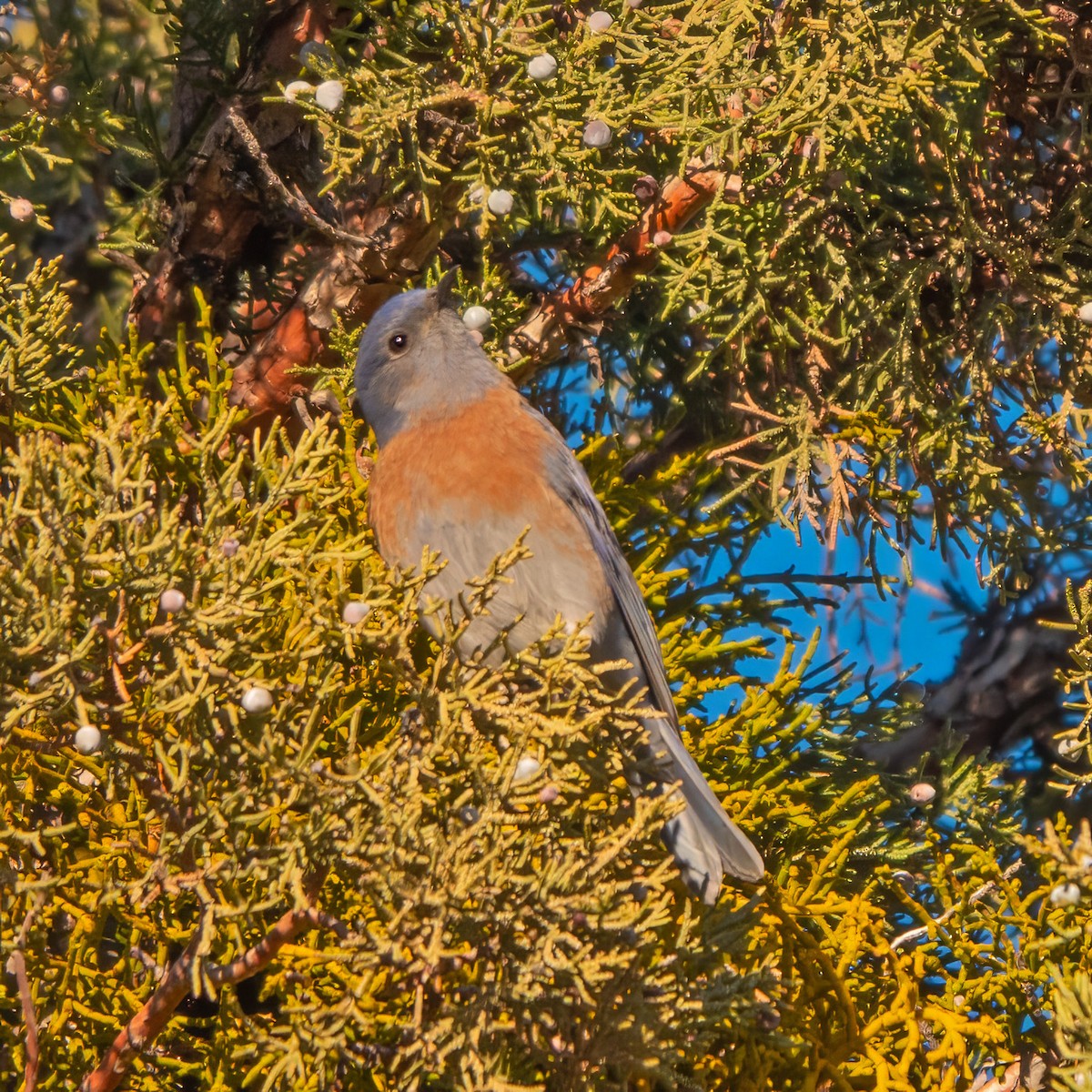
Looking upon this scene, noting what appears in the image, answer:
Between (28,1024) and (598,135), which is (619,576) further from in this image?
(28,1024)

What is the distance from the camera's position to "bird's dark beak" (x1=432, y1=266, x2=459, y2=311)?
10.1 feet

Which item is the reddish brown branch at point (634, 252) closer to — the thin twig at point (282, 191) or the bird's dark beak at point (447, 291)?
the bird's dark beak at point (447, 291)

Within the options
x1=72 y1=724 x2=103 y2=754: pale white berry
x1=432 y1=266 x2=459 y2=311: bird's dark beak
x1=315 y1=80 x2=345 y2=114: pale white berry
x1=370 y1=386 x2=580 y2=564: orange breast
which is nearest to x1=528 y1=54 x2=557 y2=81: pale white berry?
x1=315 y1=80 x2=345 y2=114: pale white berry

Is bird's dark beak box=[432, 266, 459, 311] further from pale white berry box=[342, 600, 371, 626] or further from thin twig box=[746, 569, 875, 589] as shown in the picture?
pale white berry box=[342, 600, 371, 626]

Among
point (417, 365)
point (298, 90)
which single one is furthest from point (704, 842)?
point (298, 90)

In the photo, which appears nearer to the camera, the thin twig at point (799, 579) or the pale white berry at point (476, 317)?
the pale white berry at point (476, 317)

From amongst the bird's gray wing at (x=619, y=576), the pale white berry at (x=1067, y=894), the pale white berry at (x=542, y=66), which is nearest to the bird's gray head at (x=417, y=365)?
the bird's gray wing at (x=619, y=576)

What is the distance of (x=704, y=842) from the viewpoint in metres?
2.47

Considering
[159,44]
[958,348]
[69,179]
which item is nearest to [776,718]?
[958,348]

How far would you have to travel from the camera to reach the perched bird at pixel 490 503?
287 centimetres

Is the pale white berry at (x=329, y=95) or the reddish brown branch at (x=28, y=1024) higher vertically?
the pale white berry at (x=329, y=95)

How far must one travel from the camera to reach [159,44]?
477 cm

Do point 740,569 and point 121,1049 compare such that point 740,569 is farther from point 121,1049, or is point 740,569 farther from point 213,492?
point 121,1049

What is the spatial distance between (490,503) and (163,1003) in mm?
1305
